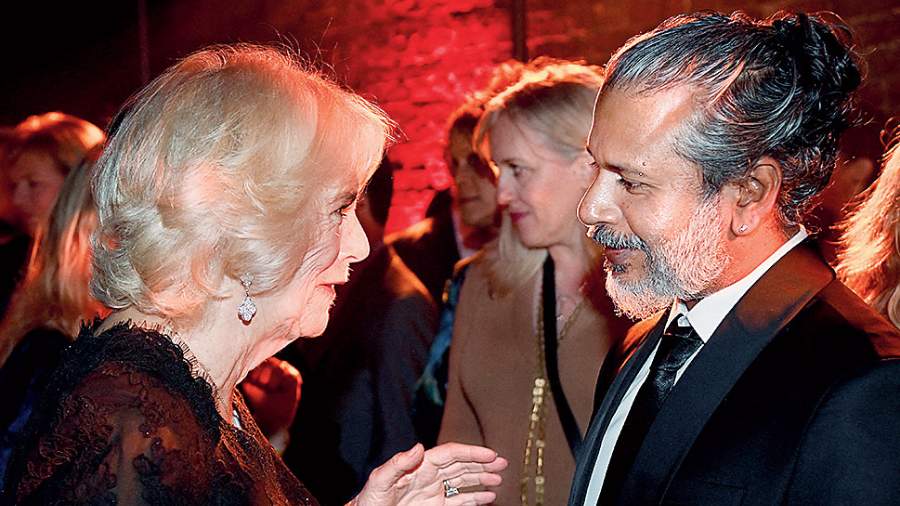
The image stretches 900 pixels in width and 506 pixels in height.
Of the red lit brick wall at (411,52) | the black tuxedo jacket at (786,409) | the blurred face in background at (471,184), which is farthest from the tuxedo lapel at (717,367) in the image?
the red lit brick wall at (411,52)

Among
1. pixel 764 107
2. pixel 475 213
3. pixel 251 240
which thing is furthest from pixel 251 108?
pixel 475 213

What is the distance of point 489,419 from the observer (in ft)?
10.2

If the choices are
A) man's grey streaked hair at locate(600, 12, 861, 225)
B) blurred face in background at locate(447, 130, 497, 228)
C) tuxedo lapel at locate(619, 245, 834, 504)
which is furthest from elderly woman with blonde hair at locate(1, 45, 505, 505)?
blurred face in background at locate(447, 130, 497, 228)

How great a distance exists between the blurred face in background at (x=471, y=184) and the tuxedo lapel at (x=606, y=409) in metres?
1.68

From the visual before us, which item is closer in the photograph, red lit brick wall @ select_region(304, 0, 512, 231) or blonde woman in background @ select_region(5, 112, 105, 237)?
blonde woman in background @ select_region(5, 112, 105, 237)

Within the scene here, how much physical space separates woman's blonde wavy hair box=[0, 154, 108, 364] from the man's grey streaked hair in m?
1.74

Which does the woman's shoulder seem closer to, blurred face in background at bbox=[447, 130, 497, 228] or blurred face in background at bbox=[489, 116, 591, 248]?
blurred face in background at bbox=[489, 116, 591, 248]

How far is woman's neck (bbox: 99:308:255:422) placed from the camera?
78.4 inches

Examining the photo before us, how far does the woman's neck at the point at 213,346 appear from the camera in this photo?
199 centimetres

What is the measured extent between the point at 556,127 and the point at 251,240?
4.47 feet

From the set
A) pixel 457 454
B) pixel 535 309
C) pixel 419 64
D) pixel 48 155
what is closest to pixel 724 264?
pixel 457 454

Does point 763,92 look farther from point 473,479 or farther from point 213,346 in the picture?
point 213,346

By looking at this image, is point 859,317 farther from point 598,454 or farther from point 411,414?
point 411,414

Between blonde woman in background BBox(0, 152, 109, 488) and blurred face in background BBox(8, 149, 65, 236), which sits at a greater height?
blurred face in background BBox(8, 149, 65, 236)
